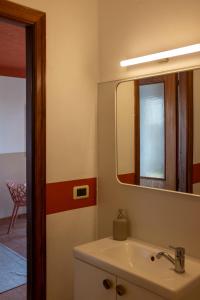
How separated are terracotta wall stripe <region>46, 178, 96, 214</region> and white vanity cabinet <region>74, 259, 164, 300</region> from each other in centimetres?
35

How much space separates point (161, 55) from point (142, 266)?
113 cm

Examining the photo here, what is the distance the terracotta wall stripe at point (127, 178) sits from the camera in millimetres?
1987

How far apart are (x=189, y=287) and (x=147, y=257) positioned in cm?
38

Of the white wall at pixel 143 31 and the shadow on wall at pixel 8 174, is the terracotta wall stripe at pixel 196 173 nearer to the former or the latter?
the white wall at pixel 143 31

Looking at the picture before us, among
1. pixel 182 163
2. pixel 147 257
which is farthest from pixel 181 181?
pixel 147 257

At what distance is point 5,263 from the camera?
326 cm

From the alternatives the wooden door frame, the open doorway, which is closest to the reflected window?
the wooden door frame

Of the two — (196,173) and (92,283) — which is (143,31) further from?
(92,283)

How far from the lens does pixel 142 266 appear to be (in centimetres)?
174

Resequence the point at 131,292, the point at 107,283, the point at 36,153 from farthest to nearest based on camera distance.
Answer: the point at 36,153
the point at 107,283
the point at 131,292

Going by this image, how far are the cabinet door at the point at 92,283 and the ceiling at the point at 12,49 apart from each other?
1716 millimetres

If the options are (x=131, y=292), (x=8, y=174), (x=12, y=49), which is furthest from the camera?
(x=8, y=174)

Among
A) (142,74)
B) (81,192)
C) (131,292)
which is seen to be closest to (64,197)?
(81,192)

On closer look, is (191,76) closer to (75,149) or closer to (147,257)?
(75,149)
